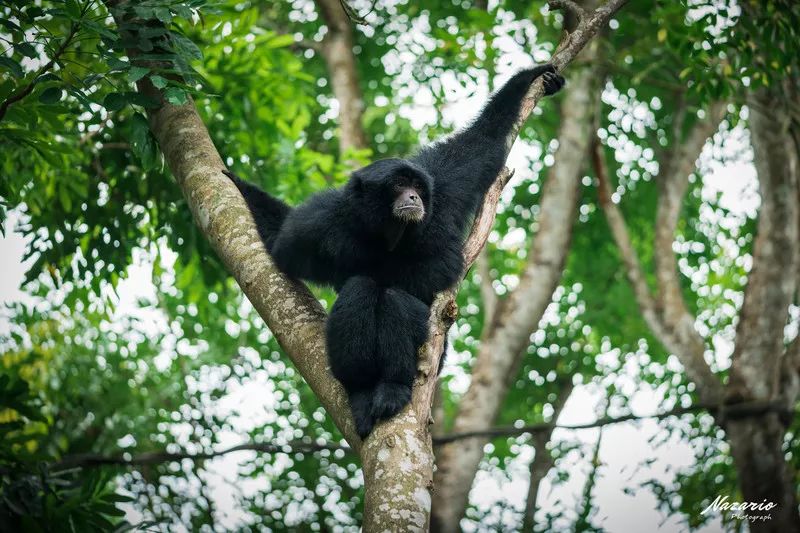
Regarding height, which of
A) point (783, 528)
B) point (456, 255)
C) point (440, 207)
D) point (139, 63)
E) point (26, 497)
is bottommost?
point (26, 497)

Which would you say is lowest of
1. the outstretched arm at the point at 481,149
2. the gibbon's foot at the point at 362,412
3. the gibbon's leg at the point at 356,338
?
the gibbon's foot at the point at 362,412

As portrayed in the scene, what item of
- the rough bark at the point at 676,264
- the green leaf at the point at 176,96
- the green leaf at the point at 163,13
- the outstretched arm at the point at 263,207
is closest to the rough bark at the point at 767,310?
the rough bark at the point at 676,264

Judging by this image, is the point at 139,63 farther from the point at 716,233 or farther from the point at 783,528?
the point at 716,233

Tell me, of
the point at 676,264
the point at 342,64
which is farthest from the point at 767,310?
the point at 342,64

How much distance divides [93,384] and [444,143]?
7.49 m

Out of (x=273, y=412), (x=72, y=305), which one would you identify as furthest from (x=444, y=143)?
(x=273, y=412)

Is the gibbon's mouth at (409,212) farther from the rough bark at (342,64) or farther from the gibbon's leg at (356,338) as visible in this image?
the rough bark at (342,64)

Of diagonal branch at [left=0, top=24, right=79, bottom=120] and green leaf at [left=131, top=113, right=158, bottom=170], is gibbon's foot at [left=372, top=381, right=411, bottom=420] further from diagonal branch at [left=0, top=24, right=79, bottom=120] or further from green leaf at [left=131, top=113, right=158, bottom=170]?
diagonal branch at [left=0, top=24, right=79, bottom=120]

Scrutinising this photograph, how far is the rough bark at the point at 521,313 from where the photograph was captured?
30.0 feet

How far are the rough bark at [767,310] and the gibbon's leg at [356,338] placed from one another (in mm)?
5322

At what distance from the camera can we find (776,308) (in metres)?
8.74

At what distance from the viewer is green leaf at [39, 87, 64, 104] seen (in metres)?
4.46

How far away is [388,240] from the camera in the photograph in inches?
217

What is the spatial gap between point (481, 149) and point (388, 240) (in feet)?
4.19
